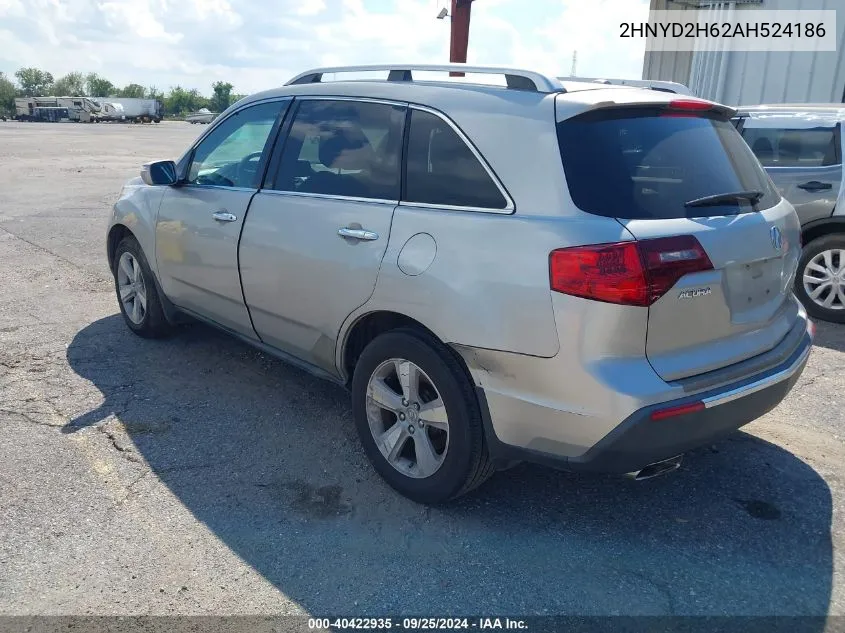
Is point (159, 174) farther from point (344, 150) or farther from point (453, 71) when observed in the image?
point (453, 71)

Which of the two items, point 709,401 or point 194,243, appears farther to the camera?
point 194,243

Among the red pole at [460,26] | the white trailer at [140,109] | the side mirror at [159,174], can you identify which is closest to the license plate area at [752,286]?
the side mirror at [159,174]

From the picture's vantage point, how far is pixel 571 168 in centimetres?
273

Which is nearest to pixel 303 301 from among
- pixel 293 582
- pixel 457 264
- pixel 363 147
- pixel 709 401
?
pixel 363 147

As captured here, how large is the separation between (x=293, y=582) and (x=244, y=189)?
2275 millimetres

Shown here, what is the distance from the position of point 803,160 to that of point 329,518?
5500 mm

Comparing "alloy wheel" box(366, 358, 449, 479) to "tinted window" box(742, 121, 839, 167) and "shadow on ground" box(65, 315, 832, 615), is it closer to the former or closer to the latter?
"shadow on ground" box(65, 315, 832, 615)

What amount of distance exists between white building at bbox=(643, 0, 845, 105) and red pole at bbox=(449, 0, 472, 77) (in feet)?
11.9

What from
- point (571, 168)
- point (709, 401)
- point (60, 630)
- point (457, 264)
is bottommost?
point (60, 630)

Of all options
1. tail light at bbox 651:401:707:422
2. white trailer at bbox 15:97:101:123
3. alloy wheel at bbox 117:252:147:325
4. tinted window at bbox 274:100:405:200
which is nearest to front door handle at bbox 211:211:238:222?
tinted window at bbox 274:100:405:200

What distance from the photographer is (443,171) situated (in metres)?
Answer: 3.12

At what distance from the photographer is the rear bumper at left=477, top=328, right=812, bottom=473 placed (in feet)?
8.57

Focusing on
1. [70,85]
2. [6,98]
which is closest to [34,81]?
[70,85]

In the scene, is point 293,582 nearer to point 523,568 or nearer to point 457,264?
point 523,568
